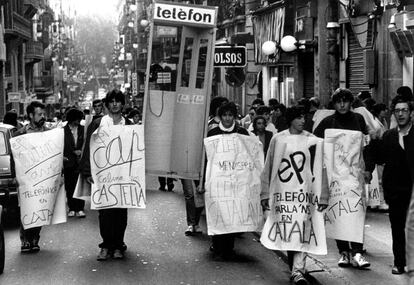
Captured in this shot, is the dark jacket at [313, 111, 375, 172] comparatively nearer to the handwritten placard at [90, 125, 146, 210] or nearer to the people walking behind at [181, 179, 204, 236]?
the handwritten placard at [90, 125, 146, 210]

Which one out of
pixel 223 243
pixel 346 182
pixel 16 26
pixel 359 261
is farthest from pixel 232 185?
pixel 16 26

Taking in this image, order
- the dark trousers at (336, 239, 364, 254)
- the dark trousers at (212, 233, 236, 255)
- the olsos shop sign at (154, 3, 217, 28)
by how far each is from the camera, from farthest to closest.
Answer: the olsos shop sign at (154, 3, 217, 28), the dark trousers at (212, 233, 236, 255), the dark trousers at (336, 239, 364, 254)

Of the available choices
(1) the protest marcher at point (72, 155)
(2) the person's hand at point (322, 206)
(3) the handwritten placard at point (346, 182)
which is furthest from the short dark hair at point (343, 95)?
(1) the protest marcher at point (72, 155)

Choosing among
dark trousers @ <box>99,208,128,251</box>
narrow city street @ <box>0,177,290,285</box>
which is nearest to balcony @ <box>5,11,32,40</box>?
narrow city street @ <box>0,177,290,285</box>

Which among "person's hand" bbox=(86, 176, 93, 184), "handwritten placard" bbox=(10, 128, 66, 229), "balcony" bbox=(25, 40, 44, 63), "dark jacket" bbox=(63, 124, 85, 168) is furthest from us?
"balcony" bbox=(25, 40, 44, 63)

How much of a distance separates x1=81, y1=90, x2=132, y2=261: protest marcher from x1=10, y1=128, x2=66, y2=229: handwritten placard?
55 cm

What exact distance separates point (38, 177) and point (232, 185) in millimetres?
2524

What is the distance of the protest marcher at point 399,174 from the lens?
27.1 feet

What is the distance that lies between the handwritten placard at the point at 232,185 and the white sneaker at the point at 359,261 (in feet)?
3.79

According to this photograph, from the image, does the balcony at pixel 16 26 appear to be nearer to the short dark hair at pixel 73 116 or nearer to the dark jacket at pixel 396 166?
the short dark hair at pixel 73 116

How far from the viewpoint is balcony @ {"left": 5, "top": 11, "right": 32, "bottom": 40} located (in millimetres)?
48688

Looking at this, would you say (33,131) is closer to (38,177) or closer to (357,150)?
(38,177)

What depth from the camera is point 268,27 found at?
107 feet

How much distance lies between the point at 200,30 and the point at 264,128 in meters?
2.01
